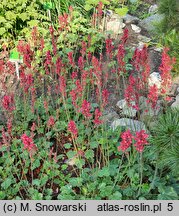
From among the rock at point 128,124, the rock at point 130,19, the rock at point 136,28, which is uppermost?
the rock at point 130,19

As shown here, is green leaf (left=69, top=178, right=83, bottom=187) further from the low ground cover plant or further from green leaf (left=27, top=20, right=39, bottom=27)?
green leaf (left=27, top=20, right=39, bottom=27)

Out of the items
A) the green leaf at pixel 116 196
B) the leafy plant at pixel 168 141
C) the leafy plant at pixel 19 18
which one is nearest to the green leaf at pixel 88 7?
the leafy plant at pixel 19 18

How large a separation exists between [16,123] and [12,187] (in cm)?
79

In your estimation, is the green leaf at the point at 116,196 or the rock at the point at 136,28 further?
the rock at the point at 136,28

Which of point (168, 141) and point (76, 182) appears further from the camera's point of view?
point (76, 182)

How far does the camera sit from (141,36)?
5547mm

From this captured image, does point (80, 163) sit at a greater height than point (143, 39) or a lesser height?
lesser

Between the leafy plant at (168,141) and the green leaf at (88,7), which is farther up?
the green leaf at (88,7)

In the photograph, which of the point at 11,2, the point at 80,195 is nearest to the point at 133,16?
the point at 11,2

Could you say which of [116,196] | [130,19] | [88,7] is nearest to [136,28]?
[130,19]

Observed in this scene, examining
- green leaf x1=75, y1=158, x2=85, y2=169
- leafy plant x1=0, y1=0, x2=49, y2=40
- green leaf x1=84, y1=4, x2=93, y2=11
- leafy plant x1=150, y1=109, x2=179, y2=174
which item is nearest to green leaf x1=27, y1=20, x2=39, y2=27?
leafy plant x1=0, y1=0, x2=49, y2=40

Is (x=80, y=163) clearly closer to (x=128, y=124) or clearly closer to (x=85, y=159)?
(x=85, y=159)

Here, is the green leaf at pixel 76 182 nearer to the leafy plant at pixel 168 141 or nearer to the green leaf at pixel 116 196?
the green leaf at pixel 116 196

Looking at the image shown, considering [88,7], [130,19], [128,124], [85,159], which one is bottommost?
[85,159]
